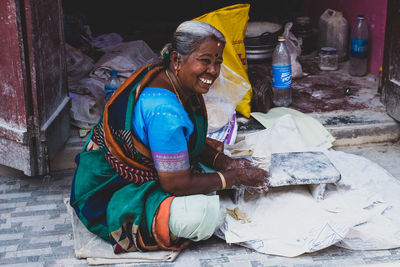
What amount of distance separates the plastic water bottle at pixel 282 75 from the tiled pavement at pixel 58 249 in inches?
68.9

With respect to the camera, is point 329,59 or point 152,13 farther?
point 152,13

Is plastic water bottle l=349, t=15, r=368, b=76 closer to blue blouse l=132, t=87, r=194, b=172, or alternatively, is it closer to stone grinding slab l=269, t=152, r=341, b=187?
stone grinding slab l=269, t=152, r=341, b=187

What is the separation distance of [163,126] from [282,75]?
6.41 feet

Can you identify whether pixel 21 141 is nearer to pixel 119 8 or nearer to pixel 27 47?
pixel 27 47

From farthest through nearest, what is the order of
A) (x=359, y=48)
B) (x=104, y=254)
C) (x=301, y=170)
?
(x=359, y=48) → (x=301, y=170) → (x=104, y=254)

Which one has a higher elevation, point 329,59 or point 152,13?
point 152,13

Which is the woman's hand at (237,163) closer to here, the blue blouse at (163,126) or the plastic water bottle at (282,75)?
the blue blouse at (163,126)

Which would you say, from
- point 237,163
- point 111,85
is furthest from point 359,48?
point 237,163

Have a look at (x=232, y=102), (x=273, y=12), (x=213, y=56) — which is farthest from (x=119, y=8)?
(x=213, y=56)

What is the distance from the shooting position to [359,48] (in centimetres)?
489

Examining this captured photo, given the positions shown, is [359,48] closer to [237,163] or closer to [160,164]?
[237,163]

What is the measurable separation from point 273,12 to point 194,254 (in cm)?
509

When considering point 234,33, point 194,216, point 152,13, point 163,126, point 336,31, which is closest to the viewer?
point 163,126

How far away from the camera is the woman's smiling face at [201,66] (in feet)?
8.13
